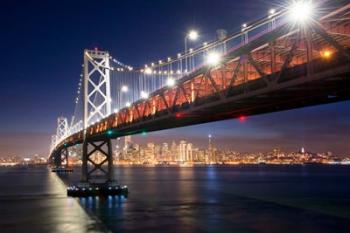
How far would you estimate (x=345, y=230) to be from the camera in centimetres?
3434

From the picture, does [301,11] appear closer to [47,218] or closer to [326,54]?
[326,54]

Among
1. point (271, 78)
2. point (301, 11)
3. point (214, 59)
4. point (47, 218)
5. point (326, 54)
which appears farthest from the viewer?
point (47, 218)

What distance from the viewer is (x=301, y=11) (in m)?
18.9

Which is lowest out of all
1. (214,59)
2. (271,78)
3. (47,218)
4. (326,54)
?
(47,218)

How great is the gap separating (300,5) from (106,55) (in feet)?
168

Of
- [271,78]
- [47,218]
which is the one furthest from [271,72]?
[47,218]

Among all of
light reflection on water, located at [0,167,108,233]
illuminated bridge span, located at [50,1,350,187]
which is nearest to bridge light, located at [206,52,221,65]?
illuminated bridge span, located at [50,1,350,187]

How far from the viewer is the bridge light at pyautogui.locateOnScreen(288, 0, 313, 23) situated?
Answer: 18672mm

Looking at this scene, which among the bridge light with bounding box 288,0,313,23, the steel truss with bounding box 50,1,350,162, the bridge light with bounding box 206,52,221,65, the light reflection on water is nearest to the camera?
the steel truss with bounding box 50,1,350,162

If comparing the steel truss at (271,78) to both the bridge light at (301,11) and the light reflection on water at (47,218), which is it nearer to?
the bridge light at (301,11)

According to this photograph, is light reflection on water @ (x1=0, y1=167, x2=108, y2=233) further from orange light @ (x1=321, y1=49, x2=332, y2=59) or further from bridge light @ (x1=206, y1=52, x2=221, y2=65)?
orange light @ (x1=321, y1=49, x2=332, y2=59)

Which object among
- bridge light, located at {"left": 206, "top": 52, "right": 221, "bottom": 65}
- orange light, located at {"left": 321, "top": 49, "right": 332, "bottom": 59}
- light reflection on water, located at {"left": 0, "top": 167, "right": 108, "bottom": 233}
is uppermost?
bridge light, located at {"left": 206, "top": 52, "right": 221, "bottom": 65}

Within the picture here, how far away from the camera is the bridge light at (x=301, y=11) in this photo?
18672 mm

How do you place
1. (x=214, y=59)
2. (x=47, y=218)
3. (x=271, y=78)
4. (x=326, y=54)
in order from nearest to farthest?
(x=326, y=54) < (x=271, y=78) < (x=214, y=59) < (x=47, y=218)
